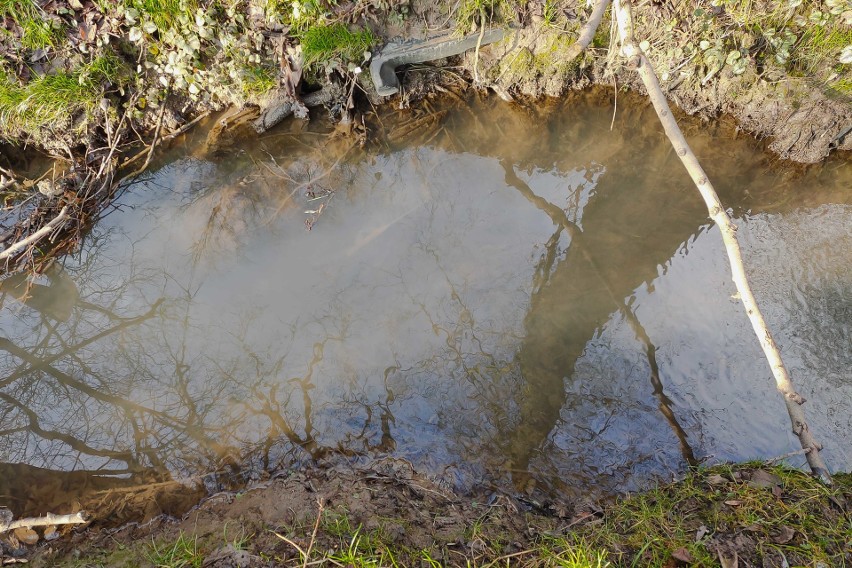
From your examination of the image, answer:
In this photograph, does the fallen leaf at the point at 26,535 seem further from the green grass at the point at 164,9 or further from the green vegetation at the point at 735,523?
the green grass at the point at 164,9

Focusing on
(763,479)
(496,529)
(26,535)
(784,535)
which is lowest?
(784,535)

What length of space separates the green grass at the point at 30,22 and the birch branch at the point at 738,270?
14.8ft

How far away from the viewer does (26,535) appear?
262 centimetres

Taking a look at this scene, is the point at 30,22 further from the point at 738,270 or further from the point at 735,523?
the point at 735,523

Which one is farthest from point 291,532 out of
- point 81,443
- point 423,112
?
point 423,112

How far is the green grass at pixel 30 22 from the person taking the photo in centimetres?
380

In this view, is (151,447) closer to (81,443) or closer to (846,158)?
(81,443)

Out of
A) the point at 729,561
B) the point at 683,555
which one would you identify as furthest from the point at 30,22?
the point at 729,561

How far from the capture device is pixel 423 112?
444 centimetres

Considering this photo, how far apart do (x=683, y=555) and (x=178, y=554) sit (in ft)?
7.90

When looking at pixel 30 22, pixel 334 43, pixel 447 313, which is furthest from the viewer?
pixel 334 43

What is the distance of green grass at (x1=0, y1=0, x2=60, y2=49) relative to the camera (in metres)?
3.80

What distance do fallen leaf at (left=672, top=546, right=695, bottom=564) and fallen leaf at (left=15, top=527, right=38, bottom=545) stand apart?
3.37 metres

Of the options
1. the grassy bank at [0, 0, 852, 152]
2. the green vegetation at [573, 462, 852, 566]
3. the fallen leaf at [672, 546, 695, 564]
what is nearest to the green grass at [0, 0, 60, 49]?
the grassy bank at [0, 0, 852, 152]
